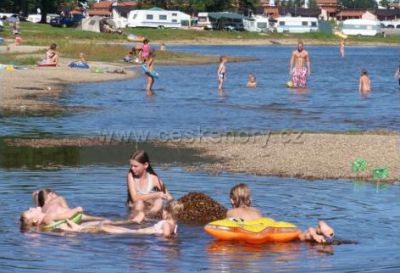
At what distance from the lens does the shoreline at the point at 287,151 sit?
18078mm

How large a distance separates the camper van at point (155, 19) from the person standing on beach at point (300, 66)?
76.9 meters

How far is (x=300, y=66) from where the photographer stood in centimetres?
3931

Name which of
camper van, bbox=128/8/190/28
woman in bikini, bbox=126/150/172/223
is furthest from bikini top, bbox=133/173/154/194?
camper van, bbox=128/8/190/28

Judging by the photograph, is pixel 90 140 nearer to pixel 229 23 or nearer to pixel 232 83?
pixel 232 83

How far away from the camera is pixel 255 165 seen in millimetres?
18609

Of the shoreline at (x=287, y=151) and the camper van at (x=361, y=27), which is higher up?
the shoreline at (x=287, y=151)

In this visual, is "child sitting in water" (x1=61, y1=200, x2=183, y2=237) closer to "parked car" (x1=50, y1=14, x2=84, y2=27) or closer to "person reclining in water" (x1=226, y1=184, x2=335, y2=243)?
"person reclining in water" (x1=226, y1=184, x2=335, y2=243)

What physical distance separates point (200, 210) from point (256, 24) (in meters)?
121

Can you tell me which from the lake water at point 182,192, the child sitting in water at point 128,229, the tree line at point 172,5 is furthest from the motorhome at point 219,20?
the child sitting in water at point 128,229

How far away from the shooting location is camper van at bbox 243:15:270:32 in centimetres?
13000

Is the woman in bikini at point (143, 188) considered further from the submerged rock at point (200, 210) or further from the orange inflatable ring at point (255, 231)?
the orange inflatable ring at point (255, 231)

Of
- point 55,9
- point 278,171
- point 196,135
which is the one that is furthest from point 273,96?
point 55,9

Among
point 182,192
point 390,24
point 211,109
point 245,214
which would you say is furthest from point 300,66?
point 390,24

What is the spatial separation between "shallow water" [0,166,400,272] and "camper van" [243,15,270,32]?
113 metres
